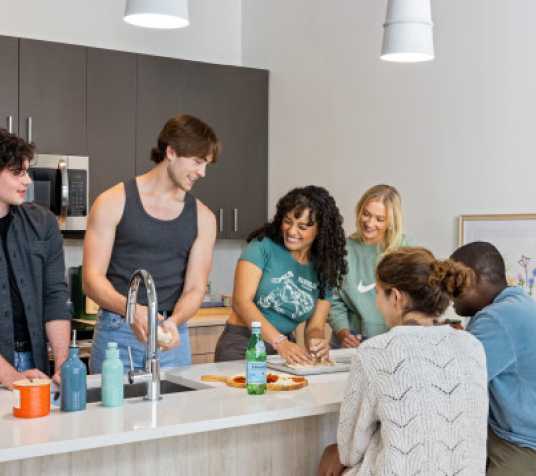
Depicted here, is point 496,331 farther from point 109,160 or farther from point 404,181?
point 109,160

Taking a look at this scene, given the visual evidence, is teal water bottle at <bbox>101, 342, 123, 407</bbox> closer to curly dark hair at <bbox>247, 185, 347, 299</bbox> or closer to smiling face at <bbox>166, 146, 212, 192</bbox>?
smiling face at <bbox>166, 146, 212, 192</bbox>

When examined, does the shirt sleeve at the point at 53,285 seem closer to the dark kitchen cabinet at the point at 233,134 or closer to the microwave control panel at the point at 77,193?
the microwave control panel at the point at 77,193

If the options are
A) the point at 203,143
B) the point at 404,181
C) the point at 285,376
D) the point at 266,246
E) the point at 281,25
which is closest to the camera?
the point at 285,376

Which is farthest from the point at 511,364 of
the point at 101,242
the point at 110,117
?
the point at 110,117

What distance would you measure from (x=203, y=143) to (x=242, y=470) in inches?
44.0

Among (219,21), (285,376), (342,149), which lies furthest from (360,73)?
(285,376)

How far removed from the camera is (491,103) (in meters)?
4.04

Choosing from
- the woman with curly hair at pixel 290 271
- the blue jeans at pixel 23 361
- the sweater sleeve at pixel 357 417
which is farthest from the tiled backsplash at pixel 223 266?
the sweater sleeve at pixel 357 417

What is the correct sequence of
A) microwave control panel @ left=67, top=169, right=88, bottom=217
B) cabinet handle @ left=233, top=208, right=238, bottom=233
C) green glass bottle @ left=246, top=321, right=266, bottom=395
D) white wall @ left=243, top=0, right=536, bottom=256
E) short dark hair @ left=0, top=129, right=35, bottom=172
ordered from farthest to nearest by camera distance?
cabinet handle @ left=233, top=208, right=238, bottom=233 → microwave control panel @ left=67, top=169, right=88, bottom=217 → white wall @ left=243, top=0, right=536, bottom=256 → short dark hair @ left=0, top=129, right=35, bottom=172 → green glass bottle @ left=246, top=321, right=266, bottom=395

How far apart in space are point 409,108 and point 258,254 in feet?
4.99

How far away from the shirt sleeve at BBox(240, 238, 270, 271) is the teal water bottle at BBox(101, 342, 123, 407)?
102 cm

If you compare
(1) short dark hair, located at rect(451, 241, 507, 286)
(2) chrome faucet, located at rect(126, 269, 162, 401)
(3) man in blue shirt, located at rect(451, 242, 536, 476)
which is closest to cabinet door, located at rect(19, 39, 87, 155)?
(2) chrome faucet, located at rect(126, 269, 162, 401)

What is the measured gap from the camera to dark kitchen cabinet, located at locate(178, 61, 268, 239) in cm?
514

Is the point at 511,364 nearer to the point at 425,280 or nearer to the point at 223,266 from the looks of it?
the point at 425,280
